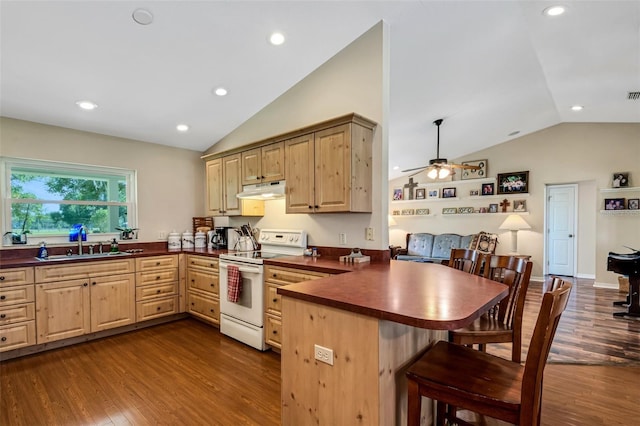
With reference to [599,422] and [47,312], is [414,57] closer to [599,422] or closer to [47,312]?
[599,422]

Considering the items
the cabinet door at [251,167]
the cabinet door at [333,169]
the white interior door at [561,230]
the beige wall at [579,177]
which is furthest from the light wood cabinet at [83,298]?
the white interior door at [561,230]

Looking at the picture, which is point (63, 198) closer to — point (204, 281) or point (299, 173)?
point (204, 281)

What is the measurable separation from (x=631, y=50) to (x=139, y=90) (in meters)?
5.02

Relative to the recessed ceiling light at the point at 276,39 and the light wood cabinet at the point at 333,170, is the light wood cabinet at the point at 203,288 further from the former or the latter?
the recessed ceiling light at the point at 276,39

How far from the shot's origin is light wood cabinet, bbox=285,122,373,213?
2715mm

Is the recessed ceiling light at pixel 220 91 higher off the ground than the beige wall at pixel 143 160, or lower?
higher

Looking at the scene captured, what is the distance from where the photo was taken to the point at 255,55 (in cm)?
292

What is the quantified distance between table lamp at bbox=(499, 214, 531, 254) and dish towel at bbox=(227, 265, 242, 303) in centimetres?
570

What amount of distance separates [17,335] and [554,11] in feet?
18.5

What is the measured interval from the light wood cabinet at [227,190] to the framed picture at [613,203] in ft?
20.8

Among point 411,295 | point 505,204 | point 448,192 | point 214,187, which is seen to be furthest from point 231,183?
point 505,204

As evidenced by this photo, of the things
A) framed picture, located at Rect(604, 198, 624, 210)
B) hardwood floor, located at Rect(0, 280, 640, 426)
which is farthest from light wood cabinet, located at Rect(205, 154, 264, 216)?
framed picture, located at Rect(604, 198, 624, 210)

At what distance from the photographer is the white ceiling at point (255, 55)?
240 cm

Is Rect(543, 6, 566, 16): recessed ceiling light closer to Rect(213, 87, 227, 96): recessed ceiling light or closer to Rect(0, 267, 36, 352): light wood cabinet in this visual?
Rect(213, 87, 227, 96): recessed ceiling light
